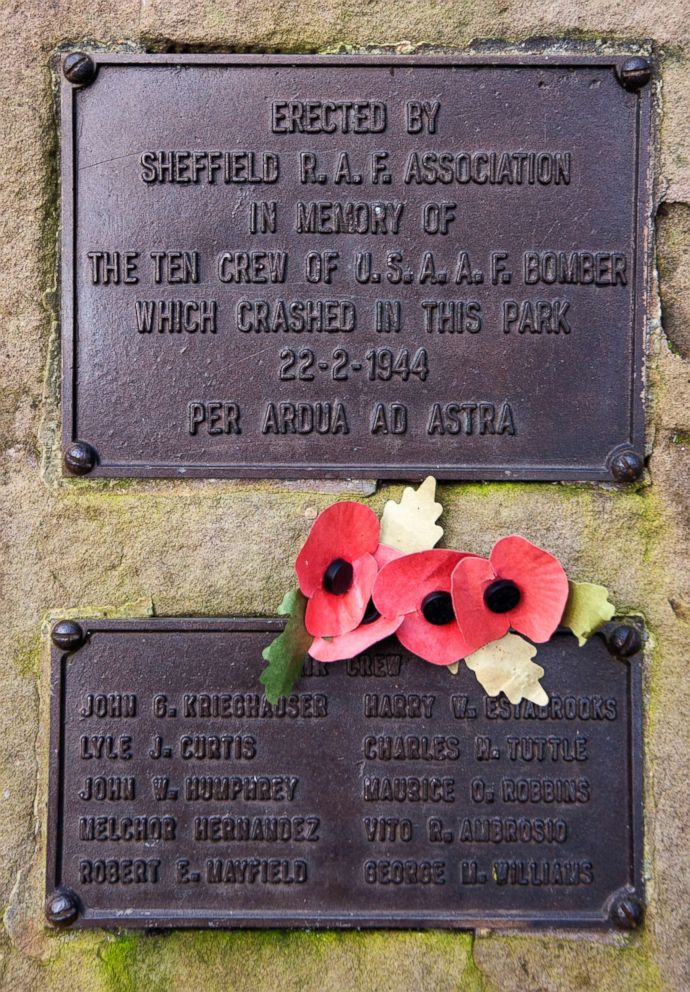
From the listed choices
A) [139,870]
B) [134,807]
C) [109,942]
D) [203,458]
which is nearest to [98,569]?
[203,458]

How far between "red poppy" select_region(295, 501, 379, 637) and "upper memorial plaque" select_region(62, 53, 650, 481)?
0.16 metres

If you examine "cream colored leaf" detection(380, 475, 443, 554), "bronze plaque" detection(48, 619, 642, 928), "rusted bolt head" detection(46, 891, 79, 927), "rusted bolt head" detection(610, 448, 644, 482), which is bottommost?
"rusted bolt head" detection(46, 891, 79, 927)

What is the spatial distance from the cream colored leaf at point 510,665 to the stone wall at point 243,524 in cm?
23

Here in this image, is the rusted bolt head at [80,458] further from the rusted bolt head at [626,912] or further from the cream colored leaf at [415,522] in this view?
the rusted bolt head at [626,912]

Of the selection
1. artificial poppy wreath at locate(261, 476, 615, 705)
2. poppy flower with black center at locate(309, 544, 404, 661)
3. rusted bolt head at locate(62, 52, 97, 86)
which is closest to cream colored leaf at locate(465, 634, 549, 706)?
artificial poppy wreath at locate(261, 476, 615, 705)

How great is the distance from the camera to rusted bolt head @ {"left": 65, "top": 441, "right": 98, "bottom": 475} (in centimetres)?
175

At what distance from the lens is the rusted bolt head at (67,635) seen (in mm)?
1746

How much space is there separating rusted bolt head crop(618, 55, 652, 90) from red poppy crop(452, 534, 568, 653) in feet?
3.68

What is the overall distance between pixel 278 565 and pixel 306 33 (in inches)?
50.7

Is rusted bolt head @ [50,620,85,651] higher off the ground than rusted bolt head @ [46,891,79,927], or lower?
higher

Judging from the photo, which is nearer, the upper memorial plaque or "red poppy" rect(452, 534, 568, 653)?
"red poppy" rect(452, 534, 568, 653)

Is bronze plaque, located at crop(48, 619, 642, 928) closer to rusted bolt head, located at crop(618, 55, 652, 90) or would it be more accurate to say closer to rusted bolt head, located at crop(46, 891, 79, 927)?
rusted bolt head, located at crop(46, 891, 79, 927)

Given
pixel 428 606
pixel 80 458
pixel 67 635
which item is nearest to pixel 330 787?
pixel 428 606

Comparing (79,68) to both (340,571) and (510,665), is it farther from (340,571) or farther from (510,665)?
(510,665)
